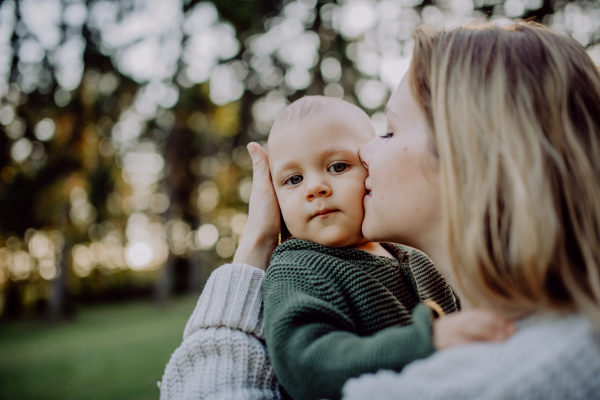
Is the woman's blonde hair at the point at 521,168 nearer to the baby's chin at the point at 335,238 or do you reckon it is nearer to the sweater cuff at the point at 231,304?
the baby's chin at the point at 335,238

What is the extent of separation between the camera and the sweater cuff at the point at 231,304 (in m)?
1.49

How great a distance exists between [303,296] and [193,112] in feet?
55.9

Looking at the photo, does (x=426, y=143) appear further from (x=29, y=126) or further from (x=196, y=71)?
(x=196, y=71)

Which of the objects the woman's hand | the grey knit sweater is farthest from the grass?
the grey knit sweater

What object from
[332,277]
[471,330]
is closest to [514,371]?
[471,330]

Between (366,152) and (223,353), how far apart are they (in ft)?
2.86

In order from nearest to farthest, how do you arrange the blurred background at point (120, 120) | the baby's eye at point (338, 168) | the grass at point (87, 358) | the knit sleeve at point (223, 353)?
the knit sleeve at point (223, 353) → the baby's eye at point (338, 168) → the grass at point (87, 358) → the blurred background at point (120, 120)

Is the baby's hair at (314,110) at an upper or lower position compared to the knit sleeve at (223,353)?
upper

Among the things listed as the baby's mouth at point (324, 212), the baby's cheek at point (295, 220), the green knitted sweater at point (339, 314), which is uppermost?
the baby's mouth at point (324, 212)

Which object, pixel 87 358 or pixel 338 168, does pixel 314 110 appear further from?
pixel 87 358

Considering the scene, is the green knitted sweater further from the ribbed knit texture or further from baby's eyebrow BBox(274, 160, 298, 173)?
baby's eyebrow BBox(274, 160, 298, 173)

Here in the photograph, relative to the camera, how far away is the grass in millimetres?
7723

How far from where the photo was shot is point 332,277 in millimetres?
1479

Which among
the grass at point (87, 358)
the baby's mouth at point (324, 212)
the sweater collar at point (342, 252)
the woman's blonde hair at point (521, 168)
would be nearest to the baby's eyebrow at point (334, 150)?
the baby's mouth at point (324, 212)
